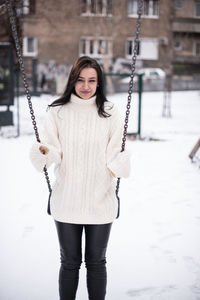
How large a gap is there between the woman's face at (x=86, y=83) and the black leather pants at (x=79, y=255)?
72cm

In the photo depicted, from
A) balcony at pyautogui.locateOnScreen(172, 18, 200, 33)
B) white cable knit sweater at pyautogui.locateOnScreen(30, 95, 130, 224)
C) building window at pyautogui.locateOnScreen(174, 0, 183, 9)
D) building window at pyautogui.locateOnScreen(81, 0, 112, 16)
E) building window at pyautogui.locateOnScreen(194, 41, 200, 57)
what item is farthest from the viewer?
building window at pyautogui.locateOnScreen(194, 41, 200, 57)

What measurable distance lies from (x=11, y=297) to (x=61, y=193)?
3.51ft

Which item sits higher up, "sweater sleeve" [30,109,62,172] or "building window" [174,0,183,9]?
"building window" [174,0,183,9]

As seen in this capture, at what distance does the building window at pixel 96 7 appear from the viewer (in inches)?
1045

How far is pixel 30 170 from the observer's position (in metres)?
6.86

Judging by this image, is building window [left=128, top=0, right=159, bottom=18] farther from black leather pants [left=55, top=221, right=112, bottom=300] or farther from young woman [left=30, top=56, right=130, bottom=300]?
black leather pants [left=55, top=221, right=112, bottom=300]

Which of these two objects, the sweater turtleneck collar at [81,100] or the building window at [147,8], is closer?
the sweater turtleneck collar at [81,100]

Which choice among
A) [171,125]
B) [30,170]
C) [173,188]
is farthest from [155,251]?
[171,125]

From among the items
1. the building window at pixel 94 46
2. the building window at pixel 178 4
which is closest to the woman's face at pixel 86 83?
the building window at pixel 94 46

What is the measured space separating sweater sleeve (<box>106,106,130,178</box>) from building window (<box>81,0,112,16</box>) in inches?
999

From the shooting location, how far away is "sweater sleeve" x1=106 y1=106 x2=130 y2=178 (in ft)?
7.43

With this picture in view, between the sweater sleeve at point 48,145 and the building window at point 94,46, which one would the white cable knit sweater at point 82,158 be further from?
the building window at point 94,46

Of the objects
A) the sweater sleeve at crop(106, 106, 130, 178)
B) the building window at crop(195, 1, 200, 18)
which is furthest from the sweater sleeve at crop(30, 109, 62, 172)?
the building window at crop(195, 1, 200, 18)

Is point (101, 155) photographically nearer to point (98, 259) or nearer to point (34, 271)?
point (98, 259)
